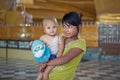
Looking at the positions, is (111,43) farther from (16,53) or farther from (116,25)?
(16,53)

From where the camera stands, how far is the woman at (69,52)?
172 centimetres

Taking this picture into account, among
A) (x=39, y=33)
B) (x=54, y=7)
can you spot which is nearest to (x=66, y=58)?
(x=39, y=33)

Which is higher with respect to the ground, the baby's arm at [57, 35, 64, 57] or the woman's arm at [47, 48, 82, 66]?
the baby's arm at [57, 35, 64, 57]

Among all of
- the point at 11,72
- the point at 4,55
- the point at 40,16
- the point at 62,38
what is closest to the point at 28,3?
the point at 40,16

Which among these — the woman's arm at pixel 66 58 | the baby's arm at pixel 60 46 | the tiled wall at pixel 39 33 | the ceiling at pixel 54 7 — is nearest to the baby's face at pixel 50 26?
the baby's arm at pixel 60 46

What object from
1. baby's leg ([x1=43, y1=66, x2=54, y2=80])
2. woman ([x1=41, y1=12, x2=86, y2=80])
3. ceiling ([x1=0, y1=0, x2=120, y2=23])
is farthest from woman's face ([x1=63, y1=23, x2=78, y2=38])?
ceiling ([x1=0, y1=0, x2=120, y2=23])

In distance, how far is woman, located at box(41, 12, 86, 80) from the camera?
1.72 metres

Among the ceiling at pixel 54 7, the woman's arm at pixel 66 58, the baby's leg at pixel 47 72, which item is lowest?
the baby's leg at pixel 47 72

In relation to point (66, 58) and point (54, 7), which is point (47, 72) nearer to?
point (66, 58)

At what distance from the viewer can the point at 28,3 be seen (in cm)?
1309

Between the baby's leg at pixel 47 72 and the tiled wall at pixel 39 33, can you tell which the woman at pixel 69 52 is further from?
the tiled wall at pixel 39 33

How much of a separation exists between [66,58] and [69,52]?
4 cm

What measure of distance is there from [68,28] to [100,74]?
193 inches

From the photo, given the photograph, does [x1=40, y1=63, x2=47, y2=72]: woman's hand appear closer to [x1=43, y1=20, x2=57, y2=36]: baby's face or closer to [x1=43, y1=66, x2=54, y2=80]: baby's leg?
[x1=43, y1=66, x2=54, y2=80]: baby's leg
